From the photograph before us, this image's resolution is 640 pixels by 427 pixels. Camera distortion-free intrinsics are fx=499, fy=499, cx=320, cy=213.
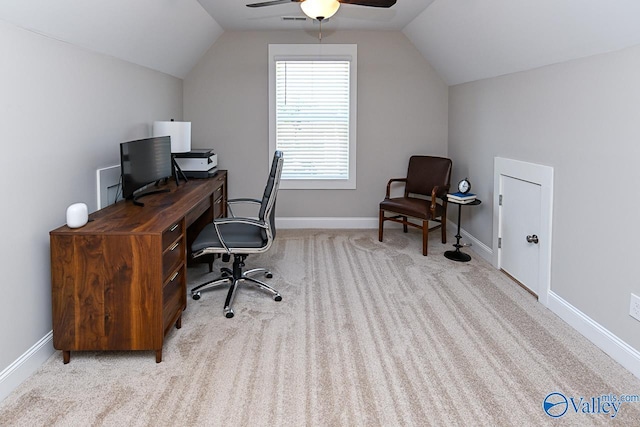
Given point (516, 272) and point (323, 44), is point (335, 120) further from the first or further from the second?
point (516, 272)

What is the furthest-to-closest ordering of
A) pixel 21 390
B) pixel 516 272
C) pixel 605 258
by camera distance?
pixel 516 272 < pixel 605 258 < pixel 21 390

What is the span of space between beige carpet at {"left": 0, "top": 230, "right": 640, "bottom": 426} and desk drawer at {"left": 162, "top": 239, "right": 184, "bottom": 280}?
1.45 ft

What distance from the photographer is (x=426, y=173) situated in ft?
18.4

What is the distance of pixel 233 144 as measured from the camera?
5.95m

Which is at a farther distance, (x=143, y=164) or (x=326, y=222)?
(x=326, y=222)

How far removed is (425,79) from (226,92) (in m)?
2.35

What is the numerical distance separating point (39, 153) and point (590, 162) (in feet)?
10.2

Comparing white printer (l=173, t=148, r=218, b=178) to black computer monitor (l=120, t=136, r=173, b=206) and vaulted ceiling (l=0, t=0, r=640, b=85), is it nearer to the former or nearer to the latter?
black computer monitor (l=120, t=136, r=173, b=206)

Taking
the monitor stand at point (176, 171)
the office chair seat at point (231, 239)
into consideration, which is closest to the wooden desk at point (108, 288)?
the office chair seat at point (231, 239)

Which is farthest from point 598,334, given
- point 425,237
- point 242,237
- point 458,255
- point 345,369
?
point 242,237

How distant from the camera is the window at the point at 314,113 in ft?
19.1

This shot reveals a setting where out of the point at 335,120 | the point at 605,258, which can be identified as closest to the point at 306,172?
the point at 335,120

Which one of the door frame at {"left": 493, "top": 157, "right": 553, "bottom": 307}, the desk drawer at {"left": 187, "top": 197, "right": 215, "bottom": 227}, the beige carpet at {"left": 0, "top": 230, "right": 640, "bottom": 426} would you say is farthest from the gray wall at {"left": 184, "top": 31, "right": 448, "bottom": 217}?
the beige carpet at {"left": 0, "top": 230, "right": 640, "bottom": 426}

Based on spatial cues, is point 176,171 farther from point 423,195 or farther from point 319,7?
point 423,195
